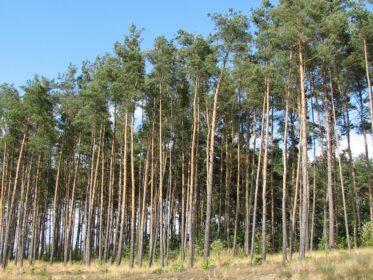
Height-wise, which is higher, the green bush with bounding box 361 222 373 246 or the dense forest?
the dense forest

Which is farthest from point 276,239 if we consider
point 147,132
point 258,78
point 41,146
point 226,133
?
point 41,146

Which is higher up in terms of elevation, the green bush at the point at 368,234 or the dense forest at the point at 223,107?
the dense forest at the point at 223,107

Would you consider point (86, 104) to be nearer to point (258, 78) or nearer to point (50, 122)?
point (50, 122)

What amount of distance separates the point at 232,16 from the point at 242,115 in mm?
10271

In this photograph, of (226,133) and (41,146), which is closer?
(41,146)

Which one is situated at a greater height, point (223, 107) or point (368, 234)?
point (223, 107)

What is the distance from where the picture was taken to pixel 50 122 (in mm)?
31250

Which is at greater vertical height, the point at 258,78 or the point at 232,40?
the point at 232,40

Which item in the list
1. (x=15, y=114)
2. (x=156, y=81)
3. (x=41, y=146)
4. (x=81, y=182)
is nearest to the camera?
(x=156, y=81)

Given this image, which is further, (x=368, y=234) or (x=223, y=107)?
(x=223, y=107)

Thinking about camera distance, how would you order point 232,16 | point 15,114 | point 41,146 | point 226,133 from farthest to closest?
point 226,133 < point 41,146 < point 15,114 < point 232,16

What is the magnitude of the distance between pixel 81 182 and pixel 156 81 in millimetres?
19426

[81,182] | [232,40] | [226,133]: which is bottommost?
[81,182]

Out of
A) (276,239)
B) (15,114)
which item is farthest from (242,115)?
(15,114)
